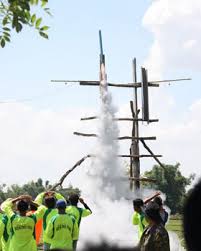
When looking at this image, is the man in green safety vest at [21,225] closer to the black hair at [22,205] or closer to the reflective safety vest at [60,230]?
the black hair at [22,205]

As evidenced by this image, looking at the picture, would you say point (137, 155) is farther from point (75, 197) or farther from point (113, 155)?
point (75, 197)

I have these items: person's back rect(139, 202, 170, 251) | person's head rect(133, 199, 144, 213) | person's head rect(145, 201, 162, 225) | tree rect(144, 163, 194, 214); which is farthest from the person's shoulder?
tree rect(144, 163, 194, 214)

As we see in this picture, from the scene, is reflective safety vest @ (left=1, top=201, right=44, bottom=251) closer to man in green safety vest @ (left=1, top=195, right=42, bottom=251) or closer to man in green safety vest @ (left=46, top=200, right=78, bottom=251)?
man in green safety vest @ (left=1, top=195, right=42, bottom=251)

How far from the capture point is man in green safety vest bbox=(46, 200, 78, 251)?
35.6 feet

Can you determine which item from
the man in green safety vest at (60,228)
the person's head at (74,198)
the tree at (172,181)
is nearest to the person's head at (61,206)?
the man in green safety vest at (60,228)

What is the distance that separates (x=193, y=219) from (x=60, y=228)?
871 centimetres

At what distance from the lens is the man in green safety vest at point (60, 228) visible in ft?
35.6

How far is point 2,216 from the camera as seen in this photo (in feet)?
35.5

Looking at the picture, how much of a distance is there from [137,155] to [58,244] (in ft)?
102

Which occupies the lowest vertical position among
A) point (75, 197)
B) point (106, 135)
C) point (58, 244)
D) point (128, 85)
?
point (58, 244)

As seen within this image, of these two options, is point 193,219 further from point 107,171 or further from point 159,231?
point 107,171

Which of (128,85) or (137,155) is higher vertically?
(128,85)

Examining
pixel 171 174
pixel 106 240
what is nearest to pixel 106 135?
pixel 106 240

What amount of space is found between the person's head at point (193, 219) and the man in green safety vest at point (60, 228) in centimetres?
836
